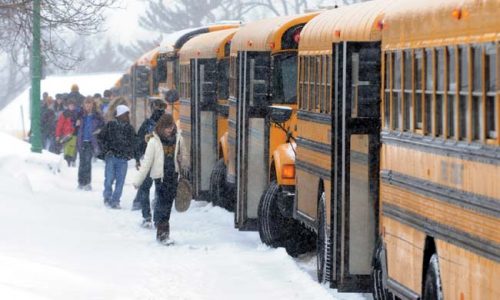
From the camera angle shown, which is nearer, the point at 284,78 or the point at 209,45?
the point at 284,78

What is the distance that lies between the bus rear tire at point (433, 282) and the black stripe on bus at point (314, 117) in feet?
12.6

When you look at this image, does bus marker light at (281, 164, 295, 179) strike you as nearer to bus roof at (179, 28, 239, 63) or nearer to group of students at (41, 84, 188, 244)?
group of students at (41, 84, 188, 244)

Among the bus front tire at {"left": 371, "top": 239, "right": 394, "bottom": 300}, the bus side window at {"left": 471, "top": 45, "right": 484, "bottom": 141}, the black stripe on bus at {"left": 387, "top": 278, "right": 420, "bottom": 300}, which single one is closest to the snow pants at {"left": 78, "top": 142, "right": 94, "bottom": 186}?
the bus front tire at {"left": 371, "top": 239, "right": 394, "bottom": 300}

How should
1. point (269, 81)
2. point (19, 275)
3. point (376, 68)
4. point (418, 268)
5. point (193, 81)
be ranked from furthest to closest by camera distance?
point (193, 81)
point (269, 81)
point (19, 275)
point (376, 68)
point (418, 268)

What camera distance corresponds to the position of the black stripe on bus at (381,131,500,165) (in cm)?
789

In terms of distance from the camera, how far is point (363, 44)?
1157 centimetres

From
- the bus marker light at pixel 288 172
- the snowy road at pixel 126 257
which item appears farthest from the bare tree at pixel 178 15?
the bus marker light at pixel 288 172

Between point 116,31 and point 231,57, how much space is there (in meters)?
125

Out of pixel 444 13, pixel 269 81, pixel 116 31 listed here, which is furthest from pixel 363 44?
pixel 116 31

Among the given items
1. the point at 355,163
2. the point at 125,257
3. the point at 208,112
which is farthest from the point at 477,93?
the point at 208,112

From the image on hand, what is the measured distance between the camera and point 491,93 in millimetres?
7836

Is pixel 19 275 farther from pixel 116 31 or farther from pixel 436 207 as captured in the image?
pixel 116 31

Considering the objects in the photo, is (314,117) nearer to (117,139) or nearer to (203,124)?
(203,124)

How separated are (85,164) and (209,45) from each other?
4460 mm
